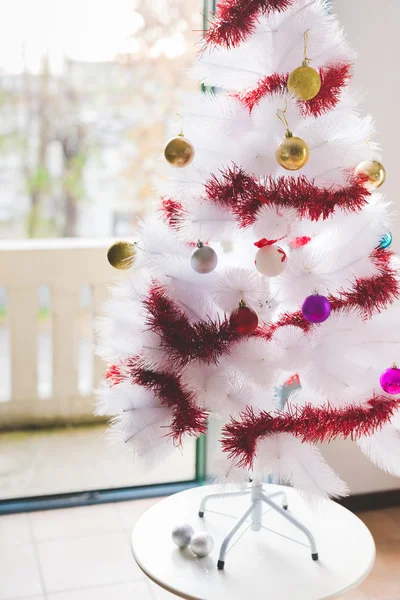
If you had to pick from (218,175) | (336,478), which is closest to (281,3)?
(218,175)

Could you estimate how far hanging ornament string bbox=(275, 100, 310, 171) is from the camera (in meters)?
1.47

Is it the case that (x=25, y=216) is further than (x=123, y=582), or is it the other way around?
(x=25, y=216)

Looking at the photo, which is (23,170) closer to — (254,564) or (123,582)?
(123,582)

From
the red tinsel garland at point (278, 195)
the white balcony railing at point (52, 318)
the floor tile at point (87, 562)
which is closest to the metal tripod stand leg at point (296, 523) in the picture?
the floor tile at point (87, 562)

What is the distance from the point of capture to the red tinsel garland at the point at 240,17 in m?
1.57

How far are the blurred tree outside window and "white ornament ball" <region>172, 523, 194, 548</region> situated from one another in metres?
1.55

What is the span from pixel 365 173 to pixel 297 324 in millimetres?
345

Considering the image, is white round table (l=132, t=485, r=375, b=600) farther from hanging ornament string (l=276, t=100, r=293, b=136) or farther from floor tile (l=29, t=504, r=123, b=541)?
hanging ornament string (l=276, t=100, r=293, b=136)

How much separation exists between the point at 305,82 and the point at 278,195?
22 cm

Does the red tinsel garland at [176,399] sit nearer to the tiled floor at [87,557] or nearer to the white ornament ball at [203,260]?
the white ornament ball at [203,260]

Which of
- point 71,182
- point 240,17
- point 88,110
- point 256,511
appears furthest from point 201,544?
point 88,110

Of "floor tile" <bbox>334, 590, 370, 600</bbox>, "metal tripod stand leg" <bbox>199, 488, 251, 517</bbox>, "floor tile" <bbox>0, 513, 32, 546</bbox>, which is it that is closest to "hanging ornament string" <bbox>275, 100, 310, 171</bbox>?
"metal tripod stand leg" <bbox>199, 488, 251, 517</bbox>

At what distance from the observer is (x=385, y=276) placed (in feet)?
5.30

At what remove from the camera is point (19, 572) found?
86.3 inches
